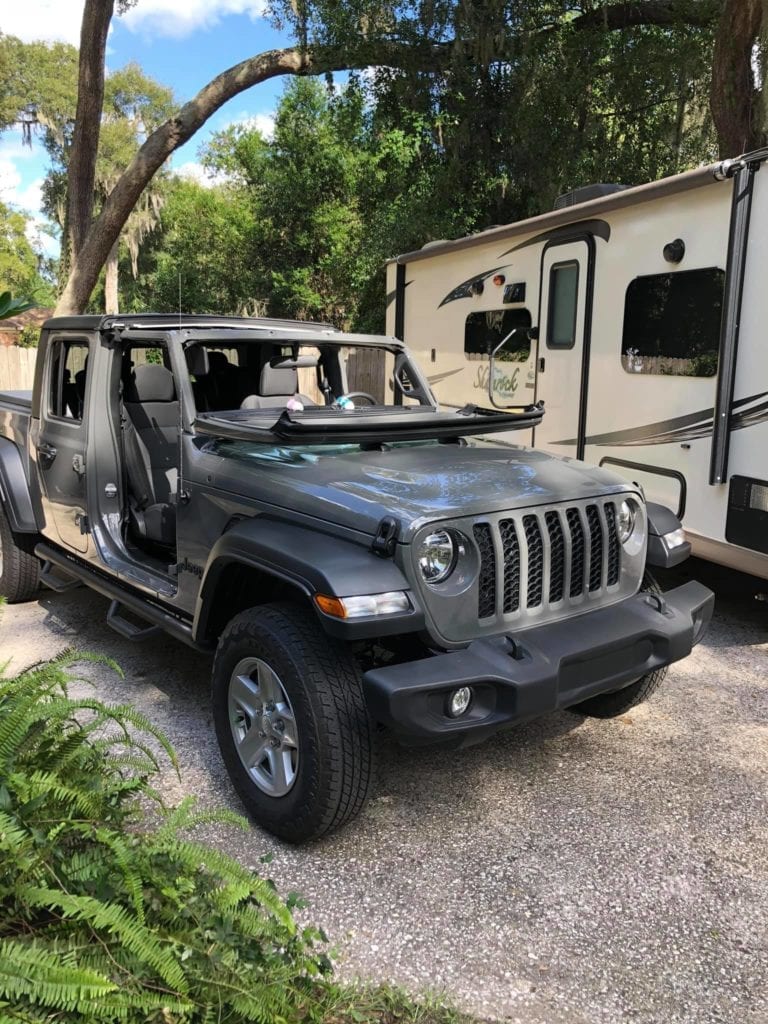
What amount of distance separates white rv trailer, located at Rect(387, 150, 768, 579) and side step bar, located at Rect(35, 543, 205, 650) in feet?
11.0

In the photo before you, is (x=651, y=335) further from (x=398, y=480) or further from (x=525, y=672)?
(x=525, y=672)

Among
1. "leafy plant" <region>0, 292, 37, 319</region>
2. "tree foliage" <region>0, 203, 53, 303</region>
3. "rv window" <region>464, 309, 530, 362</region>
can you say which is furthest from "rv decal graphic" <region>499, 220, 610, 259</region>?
"tree foliage" <region>0, 203, 53, 303</region>

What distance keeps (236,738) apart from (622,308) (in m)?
4.30

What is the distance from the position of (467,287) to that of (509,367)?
109 cm

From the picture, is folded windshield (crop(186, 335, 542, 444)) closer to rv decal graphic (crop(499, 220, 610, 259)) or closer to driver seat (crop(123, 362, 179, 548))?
driver seat (crop(123, 362, 179, 548))

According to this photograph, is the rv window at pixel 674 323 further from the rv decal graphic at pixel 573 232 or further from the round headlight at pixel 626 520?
the round headlight at pixel 626 520

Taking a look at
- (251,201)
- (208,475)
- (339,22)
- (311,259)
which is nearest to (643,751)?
(208,475)

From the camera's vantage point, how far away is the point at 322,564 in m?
2.86

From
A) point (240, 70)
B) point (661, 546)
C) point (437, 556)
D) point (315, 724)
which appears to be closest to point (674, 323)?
point (661, 546)

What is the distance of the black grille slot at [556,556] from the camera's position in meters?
3.29

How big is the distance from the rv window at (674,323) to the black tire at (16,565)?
14.4ft

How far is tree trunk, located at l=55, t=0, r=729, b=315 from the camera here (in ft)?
40.0

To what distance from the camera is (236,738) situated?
3342 mm

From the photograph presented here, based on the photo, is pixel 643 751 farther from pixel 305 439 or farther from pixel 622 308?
pixel 622 308
